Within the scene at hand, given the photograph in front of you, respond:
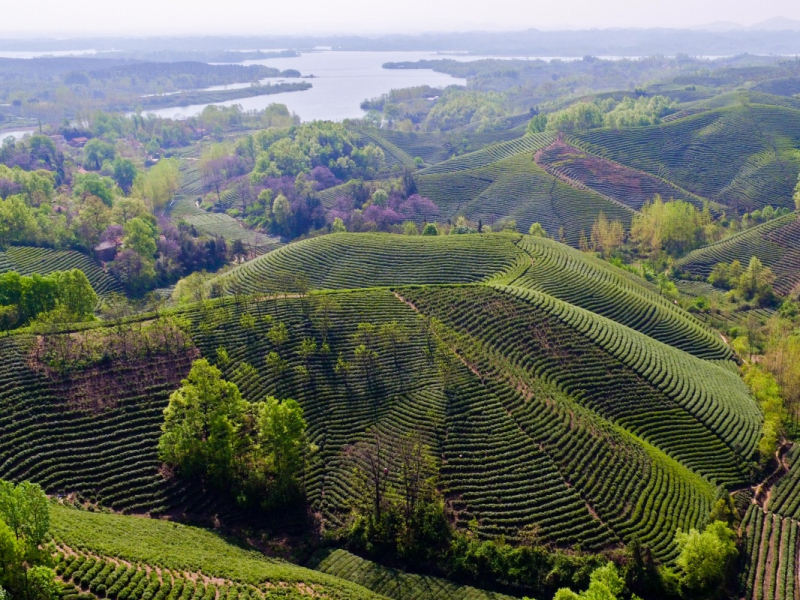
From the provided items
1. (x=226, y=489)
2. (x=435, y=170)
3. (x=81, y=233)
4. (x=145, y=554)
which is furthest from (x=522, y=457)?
(x=435, y=170)

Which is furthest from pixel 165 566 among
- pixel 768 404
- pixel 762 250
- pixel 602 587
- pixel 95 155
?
pixel 95 155

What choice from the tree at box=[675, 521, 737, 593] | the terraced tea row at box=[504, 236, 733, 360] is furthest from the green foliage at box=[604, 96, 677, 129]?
the tree at box=[675, 521, 737, 593]

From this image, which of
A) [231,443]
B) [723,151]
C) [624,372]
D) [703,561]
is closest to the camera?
[703,561]

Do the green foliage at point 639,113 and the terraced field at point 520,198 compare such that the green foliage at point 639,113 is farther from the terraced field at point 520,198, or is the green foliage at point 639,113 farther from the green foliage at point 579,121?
the terraced field at point 520,198

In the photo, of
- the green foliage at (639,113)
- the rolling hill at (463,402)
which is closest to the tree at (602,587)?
the rolling hill at (463,402)

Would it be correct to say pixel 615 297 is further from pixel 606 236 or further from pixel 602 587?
pixel 602 587
